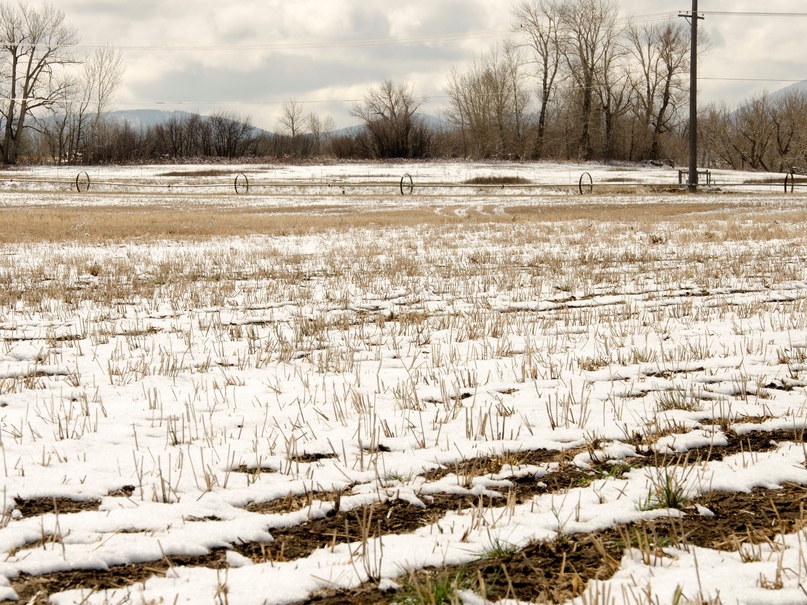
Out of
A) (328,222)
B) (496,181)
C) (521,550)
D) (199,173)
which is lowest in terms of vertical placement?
(521,550)

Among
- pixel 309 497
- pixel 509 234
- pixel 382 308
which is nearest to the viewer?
pixel 309 497

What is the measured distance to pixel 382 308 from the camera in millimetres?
8148

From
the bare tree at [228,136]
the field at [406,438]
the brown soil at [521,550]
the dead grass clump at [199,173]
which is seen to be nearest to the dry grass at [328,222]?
the field at [406,438]

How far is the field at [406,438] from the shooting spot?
2355 millimetres

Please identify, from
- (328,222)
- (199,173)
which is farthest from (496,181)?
(328,222)

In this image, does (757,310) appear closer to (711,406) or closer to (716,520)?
(711,406)

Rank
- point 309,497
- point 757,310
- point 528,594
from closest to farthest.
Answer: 1. point 528,594
2. point 309,497
3. point 757,310

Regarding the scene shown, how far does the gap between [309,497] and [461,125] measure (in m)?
83.5

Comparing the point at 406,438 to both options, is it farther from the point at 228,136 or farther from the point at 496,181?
the point at 228,136

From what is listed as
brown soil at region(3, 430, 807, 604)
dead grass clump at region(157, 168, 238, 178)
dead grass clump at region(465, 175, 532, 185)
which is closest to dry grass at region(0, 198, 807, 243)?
brown soil at region(3, 430, 807, 604)

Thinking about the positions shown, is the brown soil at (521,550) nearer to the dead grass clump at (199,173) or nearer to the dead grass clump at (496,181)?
the dead grass clump at (496,181)

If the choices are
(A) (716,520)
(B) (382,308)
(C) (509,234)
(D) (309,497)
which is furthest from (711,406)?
(C) (509,234)

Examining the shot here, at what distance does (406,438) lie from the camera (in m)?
3.74

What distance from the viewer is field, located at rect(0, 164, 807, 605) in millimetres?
2355
